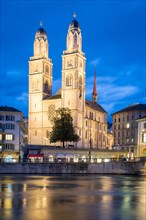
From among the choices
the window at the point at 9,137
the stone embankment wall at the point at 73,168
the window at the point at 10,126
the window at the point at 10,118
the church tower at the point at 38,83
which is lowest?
the stone embankment wall at the point at 73,168

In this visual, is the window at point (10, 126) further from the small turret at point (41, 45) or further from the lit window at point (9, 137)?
the small turret at point (41, 45)

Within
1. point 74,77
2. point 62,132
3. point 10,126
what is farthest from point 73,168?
point 74,77

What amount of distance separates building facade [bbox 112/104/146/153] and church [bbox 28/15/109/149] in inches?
430

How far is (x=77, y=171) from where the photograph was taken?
82.8 m

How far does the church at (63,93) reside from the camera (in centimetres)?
14062

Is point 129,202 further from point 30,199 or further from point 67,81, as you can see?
point 67,81

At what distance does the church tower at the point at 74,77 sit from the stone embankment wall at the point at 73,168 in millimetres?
53317

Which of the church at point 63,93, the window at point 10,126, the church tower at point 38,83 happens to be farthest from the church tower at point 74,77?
the window at point 10,126

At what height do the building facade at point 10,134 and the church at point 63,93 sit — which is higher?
the church at point 63,93

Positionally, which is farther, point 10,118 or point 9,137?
point 10,118

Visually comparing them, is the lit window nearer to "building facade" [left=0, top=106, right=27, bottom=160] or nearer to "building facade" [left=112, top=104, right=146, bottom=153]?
"building facade" [left=0, top=106, right=27, bottom=160]

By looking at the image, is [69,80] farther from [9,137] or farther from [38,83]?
[9,137]

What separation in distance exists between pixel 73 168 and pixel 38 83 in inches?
2849

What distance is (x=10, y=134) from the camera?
328 feet
